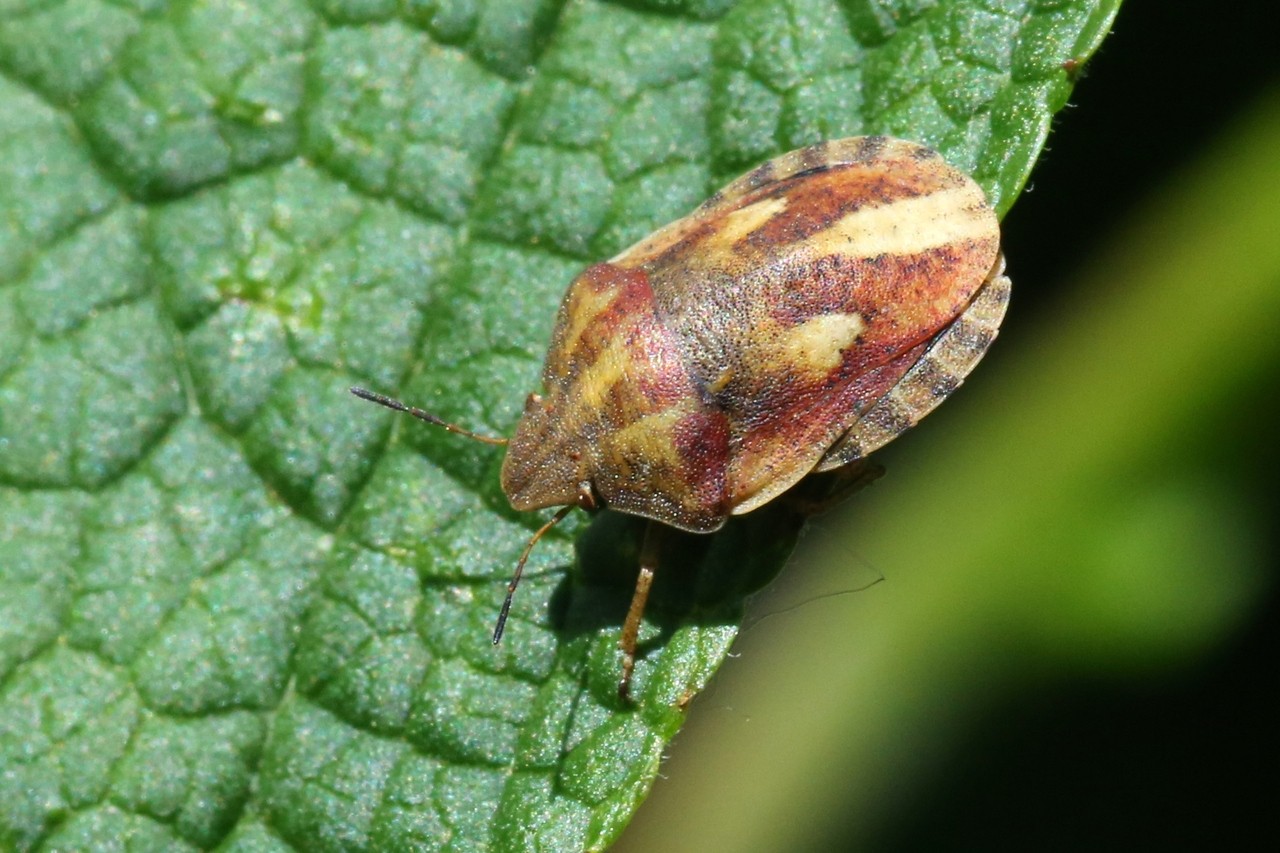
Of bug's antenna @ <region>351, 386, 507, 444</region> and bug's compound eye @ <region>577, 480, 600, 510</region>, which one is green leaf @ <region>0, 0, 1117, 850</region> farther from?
bug's compound eye @ <region>577, 480, 600, 510</region>

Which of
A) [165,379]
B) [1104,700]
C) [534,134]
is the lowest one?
[165,379]

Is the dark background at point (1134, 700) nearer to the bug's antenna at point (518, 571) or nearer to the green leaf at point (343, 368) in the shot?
the green leaf at point (343, 368)

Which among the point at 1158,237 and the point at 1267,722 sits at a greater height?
the point at 1158,237

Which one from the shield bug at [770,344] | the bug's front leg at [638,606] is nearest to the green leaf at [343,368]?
the bug's front leg at [638,606]

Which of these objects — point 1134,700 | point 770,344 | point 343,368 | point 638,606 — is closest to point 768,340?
point 770,344

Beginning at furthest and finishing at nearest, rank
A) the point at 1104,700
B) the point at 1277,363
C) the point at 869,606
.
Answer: the point at 869,606 → the point at 1104,700 → the point at 1277,363

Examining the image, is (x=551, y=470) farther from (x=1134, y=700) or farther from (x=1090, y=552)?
(x=1134, y=700)

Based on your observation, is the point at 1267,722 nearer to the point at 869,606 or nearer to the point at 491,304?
the point at 869,606

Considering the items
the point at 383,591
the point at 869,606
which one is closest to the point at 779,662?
the point at 869,606
